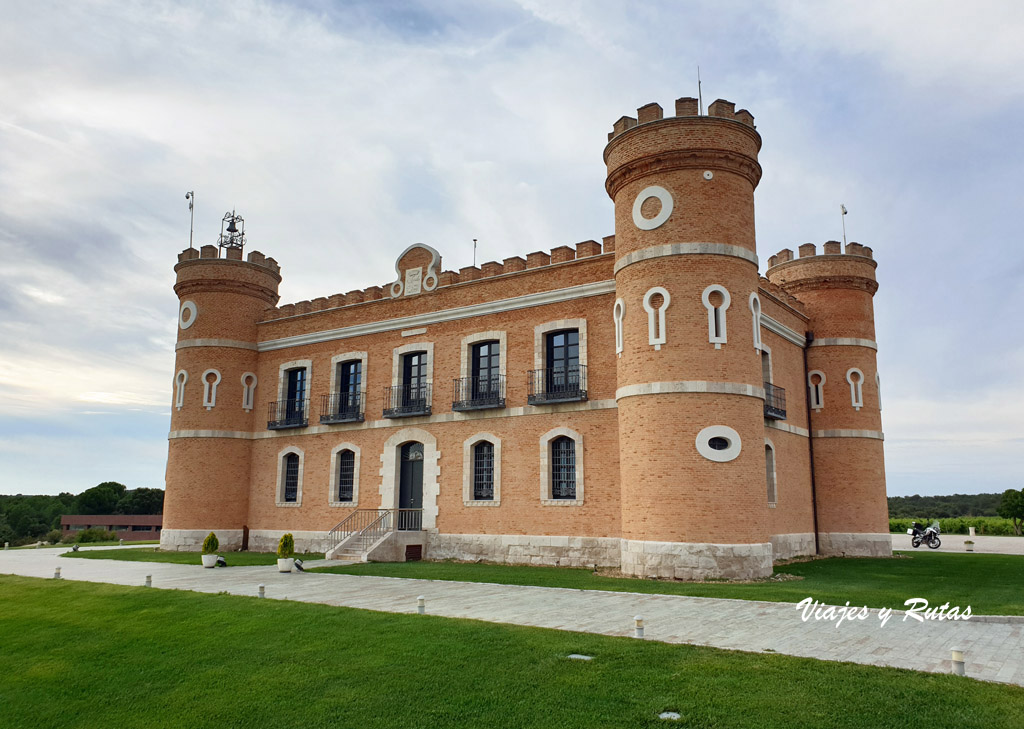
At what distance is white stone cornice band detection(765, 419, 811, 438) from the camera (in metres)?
20.5

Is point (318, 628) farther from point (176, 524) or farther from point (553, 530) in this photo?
point (176, 524)

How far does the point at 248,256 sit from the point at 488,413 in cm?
1273

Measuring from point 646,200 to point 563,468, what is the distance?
24.3ft

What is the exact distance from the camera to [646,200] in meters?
17.7

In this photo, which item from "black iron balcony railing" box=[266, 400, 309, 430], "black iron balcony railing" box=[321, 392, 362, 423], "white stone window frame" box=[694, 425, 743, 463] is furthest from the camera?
"black iron balcony railing" box=[266, 400, 309, 430]

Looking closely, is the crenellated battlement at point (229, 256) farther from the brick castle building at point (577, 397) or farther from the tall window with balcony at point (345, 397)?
the tall window with balcony at point (345, 397)

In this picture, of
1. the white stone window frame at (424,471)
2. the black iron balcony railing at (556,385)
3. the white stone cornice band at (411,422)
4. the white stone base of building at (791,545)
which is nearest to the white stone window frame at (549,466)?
the white stone cornice band at (411,422)

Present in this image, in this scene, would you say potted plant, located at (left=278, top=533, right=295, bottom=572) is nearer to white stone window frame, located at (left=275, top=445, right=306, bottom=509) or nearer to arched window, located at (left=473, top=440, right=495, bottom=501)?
arched window, located at (left=473, top=440, right=495, bottom=501)

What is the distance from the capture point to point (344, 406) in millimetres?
24875

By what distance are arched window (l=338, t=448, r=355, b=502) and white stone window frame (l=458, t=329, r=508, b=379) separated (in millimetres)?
5489

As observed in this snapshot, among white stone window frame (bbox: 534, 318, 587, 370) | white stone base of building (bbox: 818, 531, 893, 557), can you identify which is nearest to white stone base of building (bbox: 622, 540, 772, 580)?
white stone window frame (bbox: 534, 318, 587, 370)

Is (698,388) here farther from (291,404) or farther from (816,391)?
(291,404)

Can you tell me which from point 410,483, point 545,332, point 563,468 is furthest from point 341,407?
point 563,468

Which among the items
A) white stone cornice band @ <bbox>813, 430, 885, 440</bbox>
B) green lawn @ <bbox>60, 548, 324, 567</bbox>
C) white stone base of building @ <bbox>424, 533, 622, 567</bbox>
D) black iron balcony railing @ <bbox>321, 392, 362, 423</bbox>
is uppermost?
black iron balcony railing @ <bbox>321, 392, 362, 423</bbox>
